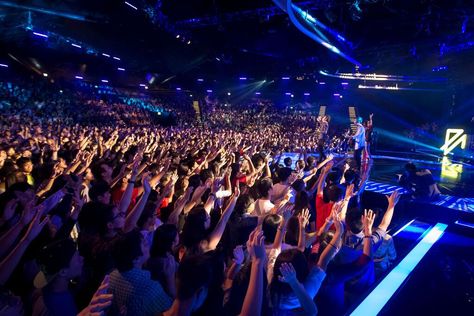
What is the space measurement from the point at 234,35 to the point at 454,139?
9774 millimetres

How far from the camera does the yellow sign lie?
13.2m

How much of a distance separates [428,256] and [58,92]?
16990mm

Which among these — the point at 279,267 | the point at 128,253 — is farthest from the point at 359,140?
the point at 128,253

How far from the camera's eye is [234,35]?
1033 cm

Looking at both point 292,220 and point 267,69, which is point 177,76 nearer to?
point 267,69

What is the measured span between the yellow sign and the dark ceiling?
2.96 metres

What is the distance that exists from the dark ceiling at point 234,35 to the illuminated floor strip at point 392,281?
186 inches

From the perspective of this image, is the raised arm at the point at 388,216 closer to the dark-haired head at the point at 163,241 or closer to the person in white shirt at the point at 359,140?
the dark-haired head at the point at 163,241

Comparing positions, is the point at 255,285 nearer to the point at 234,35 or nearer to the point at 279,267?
the point at 279,267

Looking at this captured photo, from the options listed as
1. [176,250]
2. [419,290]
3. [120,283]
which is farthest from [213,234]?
[419,290]

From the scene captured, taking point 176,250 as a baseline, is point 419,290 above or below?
below

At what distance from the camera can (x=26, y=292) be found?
173 centimetres

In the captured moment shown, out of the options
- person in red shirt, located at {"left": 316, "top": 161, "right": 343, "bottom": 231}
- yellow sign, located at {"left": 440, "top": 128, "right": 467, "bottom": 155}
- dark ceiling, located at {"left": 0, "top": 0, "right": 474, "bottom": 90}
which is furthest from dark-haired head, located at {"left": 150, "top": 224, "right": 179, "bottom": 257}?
yellow sign, located at {"left": 440, "top": 128, "right": 467, "bottom": 155}

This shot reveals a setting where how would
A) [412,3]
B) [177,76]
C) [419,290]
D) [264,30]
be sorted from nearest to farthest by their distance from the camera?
[419,290] < [412,3] < [264,30] < [177,76]
